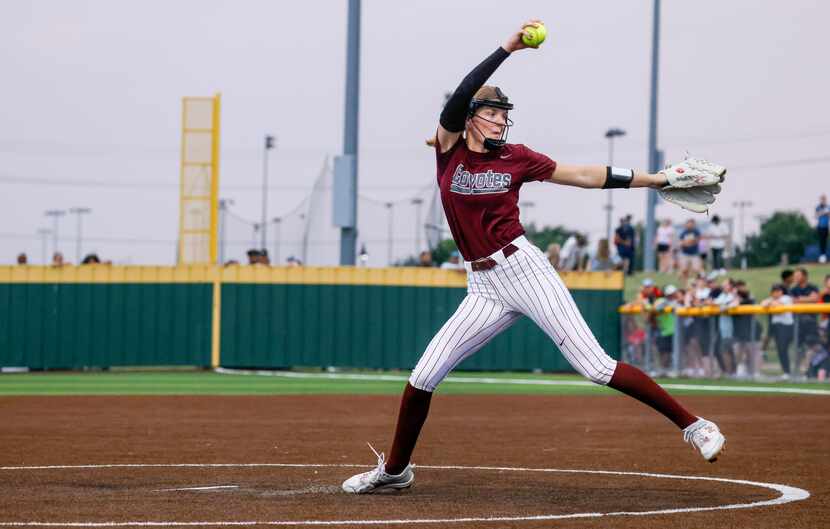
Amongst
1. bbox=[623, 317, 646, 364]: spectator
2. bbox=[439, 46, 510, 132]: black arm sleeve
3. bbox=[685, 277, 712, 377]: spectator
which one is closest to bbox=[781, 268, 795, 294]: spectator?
bbox=[685, 277, 712, 377]: spectator

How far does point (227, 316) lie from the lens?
30172 millimetres

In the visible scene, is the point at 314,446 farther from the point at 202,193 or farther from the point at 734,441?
the point at 202,193

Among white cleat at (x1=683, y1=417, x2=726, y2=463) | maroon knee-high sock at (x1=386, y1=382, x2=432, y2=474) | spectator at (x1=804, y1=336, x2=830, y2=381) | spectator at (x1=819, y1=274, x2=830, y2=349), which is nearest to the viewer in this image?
white cleat at (x1=683, y1=417, x2=726, y2=463)

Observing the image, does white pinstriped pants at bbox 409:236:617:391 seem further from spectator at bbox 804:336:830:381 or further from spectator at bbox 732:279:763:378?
spectator at bbox 732:279:763:378

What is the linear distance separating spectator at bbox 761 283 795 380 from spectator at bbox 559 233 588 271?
29.4 ft

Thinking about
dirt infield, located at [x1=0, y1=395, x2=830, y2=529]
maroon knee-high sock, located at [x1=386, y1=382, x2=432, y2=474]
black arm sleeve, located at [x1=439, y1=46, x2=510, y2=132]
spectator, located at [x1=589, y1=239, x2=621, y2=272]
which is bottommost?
dirt infield, located at [x1=0, y1=395, x2=830, y2=529]

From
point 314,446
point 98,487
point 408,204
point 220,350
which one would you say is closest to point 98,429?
point 314,446

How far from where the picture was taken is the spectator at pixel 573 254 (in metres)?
32.5

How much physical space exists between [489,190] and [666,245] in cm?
2868

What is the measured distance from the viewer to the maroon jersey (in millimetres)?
7898

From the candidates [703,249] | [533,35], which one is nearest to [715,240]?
[703,249]

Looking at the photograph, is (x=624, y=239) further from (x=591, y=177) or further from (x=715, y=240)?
(x=591, y=177)

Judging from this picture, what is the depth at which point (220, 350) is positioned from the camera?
3027 centimetres

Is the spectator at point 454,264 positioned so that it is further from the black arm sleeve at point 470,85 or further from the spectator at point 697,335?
the black arm sleeve at point 470,85
